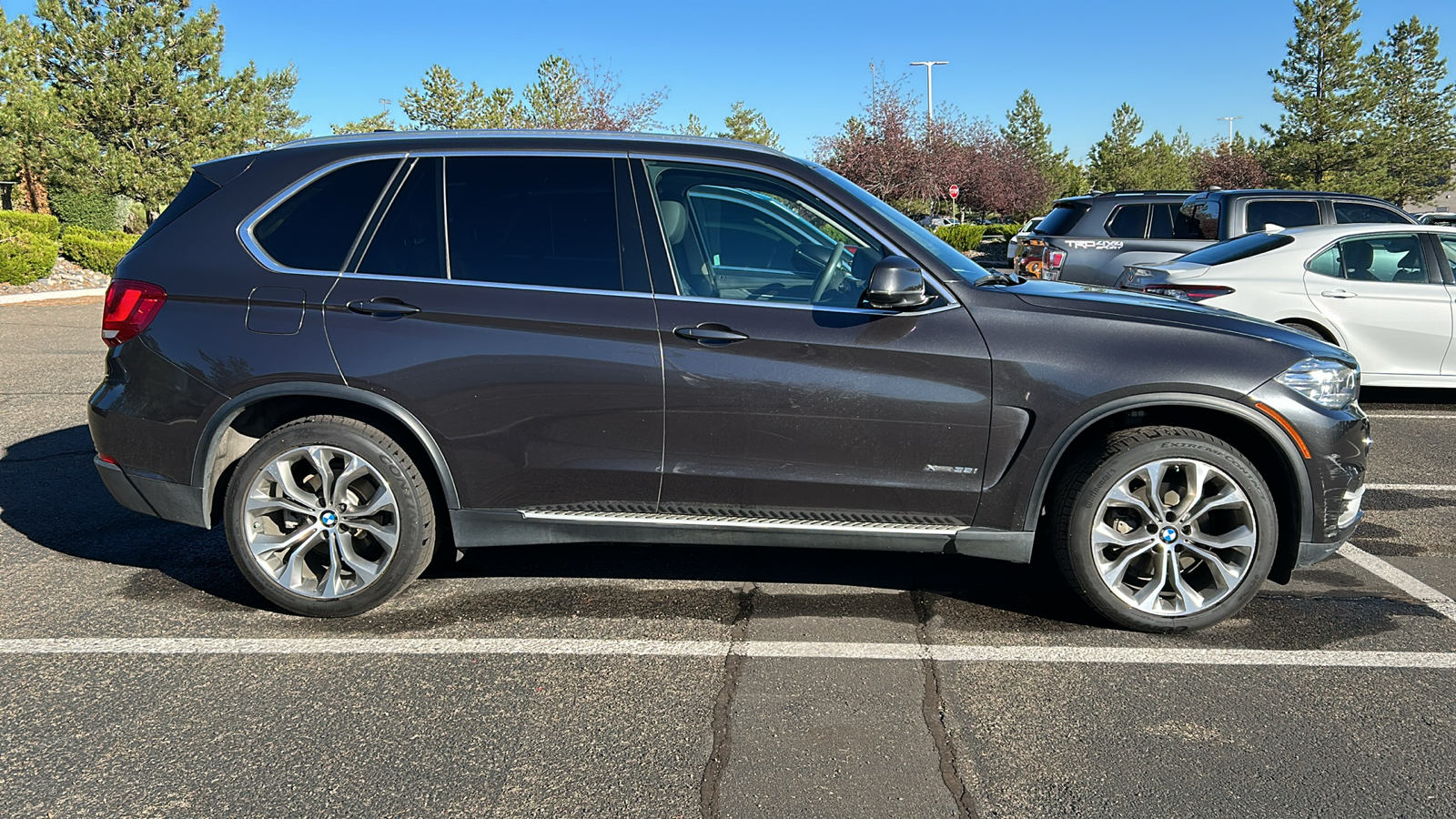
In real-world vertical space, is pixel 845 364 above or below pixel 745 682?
above

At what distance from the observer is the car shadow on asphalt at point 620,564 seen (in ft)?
14.4

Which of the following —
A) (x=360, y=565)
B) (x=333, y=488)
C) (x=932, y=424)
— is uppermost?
(x=932, y=424)

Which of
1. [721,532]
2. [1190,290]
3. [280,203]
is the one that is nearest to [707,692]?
[721,532]

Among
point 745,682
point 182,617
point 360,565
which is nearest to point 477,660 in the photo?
point 360,565

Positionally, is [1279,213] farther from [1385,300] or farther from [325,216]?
[325,216]

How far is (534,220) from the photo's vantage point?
4000 mm

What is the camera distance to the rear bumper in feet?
13.4

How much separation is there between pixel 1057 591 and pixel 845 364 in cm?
150

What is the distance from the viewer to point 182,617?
13.4ft

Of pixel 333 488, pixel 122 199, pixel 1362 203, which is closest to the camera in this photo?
pixel 333 488

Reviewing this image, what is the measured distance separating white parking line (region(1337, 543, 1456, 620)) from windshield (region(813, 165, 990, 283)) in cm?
228

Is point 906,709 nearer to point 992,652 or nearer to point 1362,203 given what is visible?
point 992,652

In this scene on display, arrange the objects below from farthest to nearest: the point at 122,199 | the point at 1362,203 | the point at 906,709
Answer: the point at 122,199 < the point at 1362,203 < the point at 906,709

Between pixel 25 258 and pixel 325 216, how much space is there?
1720 cm
